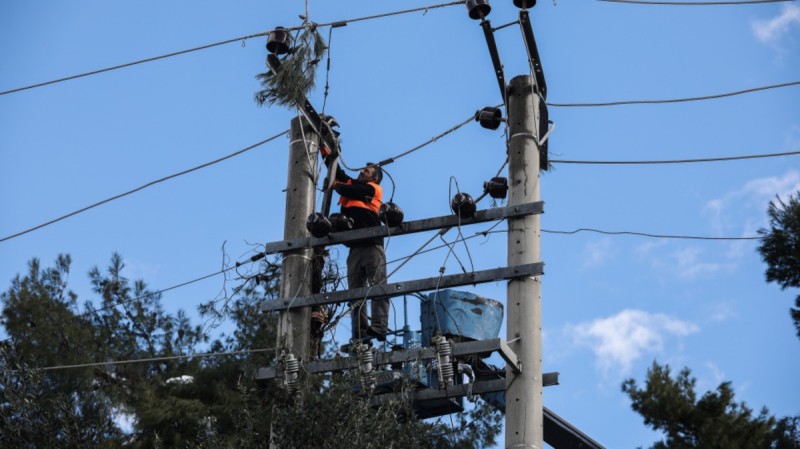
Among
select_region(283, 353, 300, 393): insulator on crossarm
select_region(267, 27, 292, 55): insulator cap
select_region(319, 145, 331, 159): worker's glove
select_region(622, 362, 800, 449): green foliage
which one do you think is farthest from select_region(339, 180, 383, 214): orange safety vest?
select_region(622, 362, 800, 449): green foliage

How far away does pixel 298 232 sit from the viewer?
456 inches

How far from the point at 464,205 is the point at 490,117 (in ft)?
3.23


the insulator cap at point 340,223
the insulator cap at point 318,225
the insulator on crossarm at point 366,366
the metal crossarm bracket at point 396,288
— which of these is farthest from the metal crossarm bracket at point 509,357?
the insulator cap at point 340,223

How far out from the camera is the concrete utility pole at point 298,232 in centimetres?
1113

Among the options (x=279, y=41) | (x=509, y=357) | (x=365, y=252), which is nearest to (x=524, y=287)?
(x=509, y=357)

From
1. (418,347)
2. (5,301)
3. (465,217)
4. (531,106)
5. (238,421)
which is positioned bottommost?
(238,421)

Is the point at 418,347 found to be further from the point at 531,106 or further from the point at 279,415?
the point at 531,106

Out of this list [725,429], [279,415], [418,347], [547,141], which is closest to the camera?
[279,415]

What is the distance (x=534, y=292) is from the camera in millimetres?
10352

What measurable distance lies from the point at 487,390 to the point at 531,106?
8.52 ft

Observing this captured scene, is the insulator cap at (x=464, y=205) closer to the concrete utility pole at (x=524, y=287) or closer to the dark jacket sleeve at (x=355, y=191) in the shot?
the concrete utility pole at (x=524, y=287)

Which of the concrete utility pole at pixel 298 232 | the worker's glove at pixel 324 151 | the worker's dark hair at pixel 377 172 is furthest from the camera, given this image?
the worker's dark hair at pixel 377 172

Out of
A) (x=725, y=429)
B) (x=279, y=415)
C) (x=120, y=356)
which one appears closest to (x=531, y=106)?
(x=279, y=415)

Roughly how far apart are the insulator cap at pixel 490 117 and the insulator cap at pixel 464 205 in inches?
32.2
